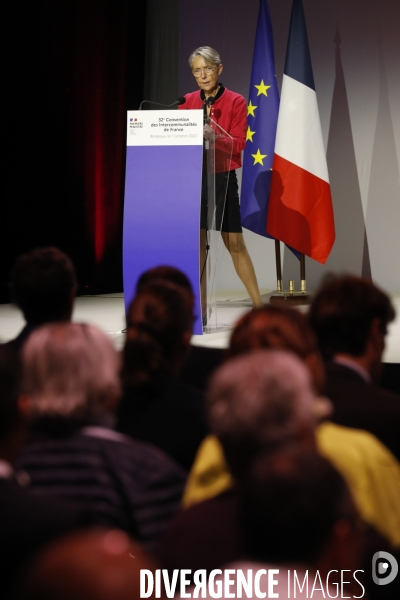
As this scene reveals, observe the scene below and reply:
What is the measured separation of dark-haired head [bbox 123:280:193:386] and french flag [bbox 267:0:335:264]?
4266 mm

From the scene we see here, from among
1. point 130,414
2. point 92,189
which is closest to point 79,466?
point 130,414

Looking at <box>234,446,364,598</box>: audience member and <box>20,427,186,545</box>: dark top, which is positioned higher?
<box>234,446,364,598</box>: audience member

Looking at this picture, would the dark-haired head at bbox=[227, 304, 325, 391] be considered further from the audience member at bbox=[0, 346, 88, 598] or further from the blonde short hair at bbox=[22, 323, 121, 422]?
the audience member at bbox=[0, 346, 88, 598]

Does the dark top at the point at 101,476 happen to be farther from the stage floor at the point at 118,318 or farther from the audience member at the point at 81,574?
the stage floor at the point at 118,318

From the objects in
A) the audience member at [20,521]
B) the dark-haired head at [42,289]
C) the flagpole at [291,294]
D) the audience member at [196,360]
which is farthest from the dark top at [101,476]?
the flagpole at [291,294]

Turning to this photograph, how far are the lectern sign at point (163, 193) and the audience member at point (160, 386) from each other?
2.19 m

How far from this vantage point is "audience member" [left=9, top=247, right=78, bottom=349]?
2.41m

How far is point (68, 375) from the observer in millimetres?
1381

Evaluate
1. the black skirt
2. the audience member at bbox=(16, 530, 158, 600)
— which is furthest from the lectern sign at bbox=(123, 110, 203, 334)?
the audience member at bbox=(16, 530, 158, 600)

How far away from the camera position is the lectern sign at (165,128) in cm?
415

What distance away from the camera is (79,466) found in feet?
4.34

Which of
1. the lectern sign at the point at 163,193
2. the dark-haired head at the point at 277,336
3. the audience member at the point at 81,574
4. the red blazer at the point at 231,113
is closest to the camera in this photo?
the audience member at the point at 81,574

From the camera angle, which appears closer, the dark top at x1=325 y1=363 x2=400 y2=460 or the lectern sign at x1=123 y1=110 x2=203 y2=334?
the dark top at x1=325 y1=363 x2=400 y2=460

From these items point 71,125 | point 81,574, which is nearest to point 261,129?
point 71,125
